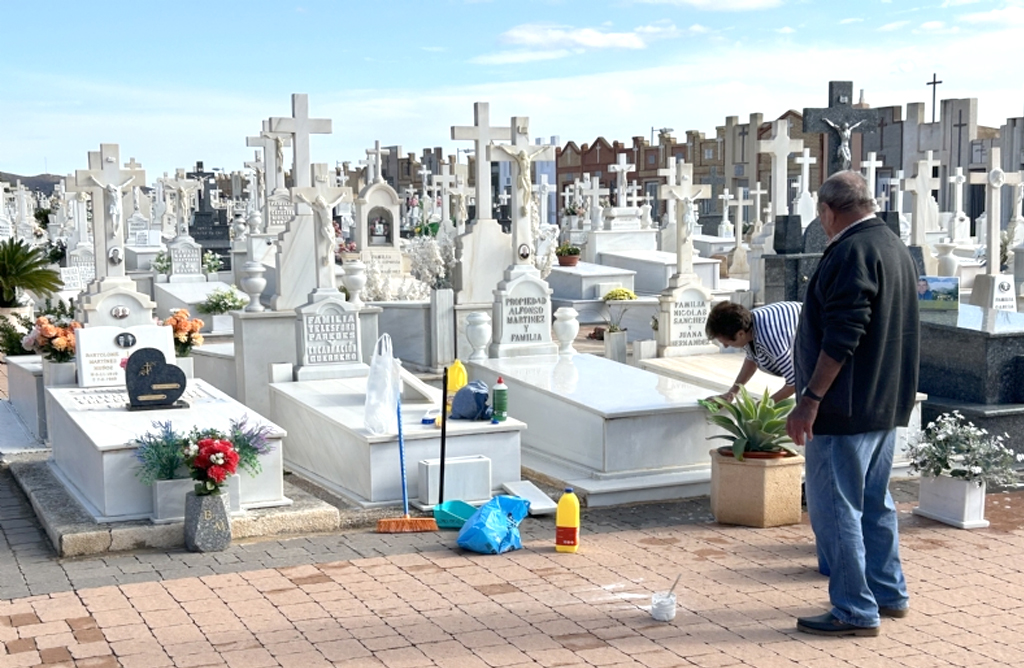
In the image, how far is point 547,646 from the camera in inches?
225

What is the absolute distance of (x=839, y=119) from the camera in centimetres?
1266

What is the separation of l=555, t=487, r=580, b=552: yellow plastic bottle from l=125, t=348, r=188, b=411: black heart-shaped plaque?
3.63 meters

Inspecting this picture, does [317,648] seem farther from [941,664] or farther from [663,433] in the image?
[663,433]

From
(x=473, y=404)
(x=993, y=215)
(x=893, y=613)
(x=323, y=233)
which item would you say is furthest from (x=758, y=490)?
(x=993, y=215)

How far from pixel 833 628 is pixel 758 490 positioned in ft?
7.37

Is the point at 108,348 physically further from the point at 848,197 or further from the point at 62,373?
the point at 848,197

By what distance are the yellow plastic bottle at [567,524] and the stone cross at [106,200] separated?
760 cm

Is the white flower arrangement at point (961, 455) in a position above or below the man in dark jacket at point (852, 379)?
below

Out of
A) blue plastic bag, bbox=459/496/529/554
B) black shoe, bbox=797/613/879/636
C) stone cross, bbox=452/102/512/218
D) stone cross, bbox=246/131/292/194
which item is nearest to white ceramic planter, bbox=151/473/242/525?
blue plastic bag, bbox=459/496/529/554

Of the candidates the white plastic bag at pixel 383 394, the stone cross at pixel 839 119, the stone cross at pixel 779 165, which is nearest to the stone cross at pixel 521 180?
the stone cross at pixel 839 119

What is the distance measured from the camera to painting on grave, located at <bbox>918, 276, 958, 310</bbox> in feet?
38.1

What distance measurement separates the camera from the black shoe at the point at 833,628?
5.73 metres

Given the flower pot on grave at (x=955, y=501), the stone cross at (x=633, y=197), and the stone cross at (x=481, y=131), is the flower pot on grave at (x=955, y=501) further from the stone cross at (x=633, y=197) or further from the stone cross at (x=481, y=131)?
the stone cross at (x=633, y=197)

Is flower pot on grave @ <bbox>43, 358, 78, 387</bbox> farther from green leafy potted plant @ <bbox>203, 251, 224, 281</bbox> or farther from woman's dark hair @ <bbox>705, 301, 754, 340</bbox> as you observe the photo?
green leafy potted plant @ <bbox>203, 251, 224, 281</bbox>
